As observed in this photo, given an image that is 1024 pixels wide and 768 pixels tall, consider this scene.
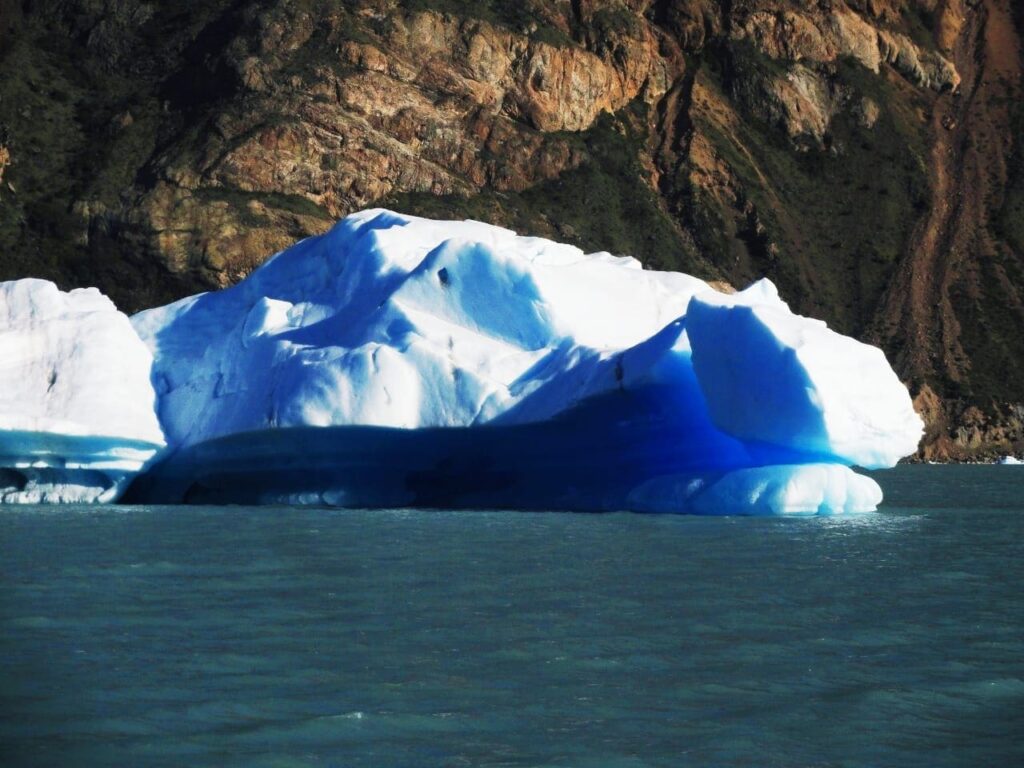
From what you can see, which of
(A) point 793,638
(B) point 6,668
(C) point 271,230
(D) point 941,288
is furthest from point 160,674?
(D) point 941,288

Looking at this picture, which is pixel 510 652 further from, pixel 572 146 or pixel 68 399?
pixel 572 146

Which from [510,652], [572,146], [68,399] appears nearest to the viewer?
[510,652]

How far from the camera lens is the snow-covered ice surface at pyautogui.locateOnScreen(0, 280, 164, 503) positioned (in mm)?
18844

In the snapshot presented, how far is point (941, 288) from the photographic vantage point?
68500 mm

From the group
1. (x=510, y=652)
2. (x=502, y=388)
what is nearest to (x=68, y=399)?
(x=502, y=388)

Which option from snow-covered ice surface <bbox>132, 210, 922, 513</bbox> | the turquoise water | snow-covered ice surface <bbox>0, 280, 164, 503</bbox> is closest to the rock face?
snow-covered ice surface <bbox>132, 210, 922, 513</bbox>

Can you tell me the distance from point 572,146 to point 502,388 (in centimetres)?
5185

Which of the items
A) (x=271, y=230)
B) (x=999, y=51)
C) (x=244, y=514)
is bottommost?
(x=244, y=514)

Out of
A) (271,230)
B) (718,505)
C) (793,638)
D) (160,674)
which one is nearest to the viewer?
(160,674)

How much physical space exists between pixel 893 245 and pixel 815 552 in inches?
2399

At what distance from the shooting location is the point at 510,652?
25.8ft

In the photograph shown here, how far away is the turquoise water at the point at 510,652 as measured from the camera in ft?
19.9

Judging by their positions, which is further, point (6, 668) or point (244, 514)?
point (244, 514)

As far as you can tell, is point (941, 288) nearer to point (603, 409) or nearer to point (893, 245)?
point (893, 245)
